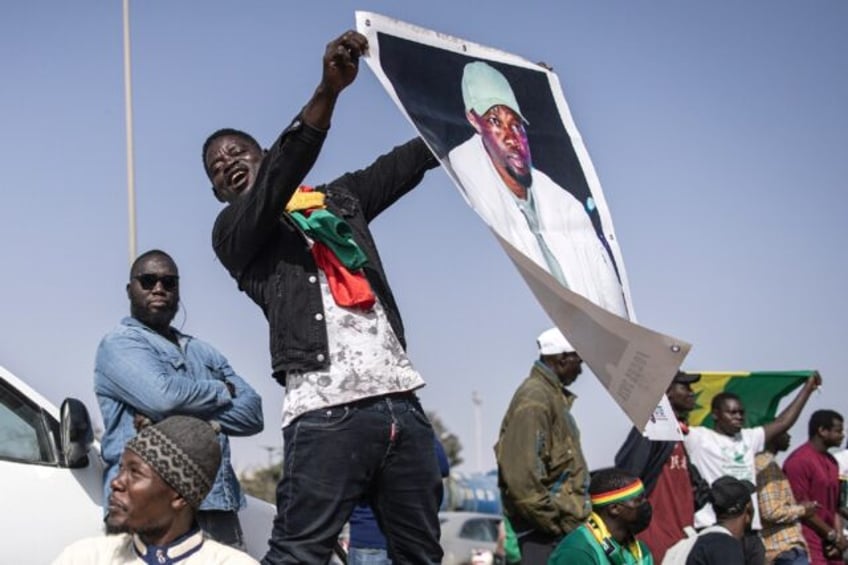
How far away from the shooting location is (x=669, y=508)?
7.84 m

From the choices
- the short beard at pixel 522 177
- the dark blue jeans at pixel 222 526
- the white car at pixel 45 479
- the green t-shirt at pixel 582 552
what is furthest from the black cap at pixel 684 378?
the short beard at pixel 522 177

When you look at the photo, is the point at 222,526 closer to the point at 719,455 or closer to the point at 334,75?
the point at 334,75

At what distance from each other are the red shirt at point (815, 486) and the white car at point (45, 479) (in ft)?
18.1

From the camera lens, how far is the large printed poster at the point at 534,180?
3.53 metres

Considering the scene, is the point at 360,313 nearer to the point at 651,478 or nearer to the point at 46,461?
the point at 46,461

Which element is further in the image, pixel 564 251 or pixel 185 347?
pixel 185 347

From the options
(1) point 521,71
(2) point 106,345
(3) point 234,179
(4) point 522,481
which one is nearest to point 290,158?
(3) point 234,179

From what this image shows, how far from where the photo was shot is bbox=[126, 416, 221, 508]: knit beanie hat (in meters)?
3.55

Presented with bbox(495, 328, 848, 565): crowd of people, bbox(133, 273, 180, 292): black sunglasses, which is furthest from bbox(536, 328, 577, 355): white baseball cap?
bbox(133, 273, 180, 292): black sunglasses

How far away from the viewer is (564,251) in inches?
157

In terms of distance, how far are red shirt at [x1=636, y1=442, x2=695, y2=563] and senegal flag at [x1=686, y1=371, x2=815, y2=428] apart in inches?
107

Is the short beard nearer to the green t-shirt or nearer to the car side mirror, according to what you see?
the car side mirror

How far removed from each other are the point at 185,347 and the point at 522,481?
1.82 metres

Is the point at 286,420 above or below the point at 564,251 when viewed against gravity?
below
